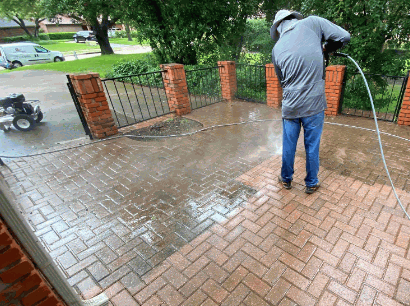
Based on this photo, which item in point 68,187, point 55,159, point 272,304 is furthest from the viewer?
point 55,159

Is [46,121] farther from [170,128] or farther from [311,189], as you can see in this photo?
[311,189]

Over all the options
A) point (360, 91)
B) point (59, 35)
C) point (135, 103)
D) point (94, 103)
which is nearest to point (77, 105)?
point (94, 103)

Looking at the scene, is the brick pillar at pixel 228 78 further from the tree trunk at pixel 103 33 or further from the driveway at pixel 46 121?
the tree trunk at pixel 103 33

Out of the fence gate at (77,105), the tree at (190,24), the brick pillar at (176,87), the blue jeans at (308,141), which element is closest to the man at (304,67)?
the blue jeans at (308,141)

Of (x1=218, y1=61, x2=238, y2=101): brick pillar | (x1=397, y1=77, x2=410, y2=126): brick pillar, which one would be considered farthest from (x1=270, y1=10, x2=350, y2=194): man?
(x1=218, y1=61, x2=238, y2=101): brick pillar

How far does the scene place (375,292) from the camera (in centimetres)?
191

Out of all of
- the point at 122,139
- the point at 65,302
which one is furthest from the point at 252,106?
the point at 65,302

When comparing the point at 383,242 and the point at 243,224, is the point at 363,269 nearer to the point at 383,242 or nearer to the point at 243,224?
the point at 383,242

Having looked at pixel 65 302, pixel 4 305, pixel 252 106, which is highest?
pixel 4 305

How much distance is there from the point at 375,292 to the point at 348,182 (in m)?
1.56

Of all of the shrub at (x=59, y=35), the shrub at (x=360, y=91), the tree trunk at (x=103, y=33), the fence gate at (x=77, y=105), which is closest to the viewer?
the fence gate at (x=77, y=105)

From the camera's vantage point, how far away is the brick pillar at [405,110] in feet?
14.3

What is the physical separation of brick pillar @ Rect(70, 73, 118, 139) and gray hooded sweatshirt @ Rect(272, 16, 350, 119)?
3.57 meters

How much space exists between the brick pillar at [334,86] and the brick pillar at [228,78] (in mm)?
2705
